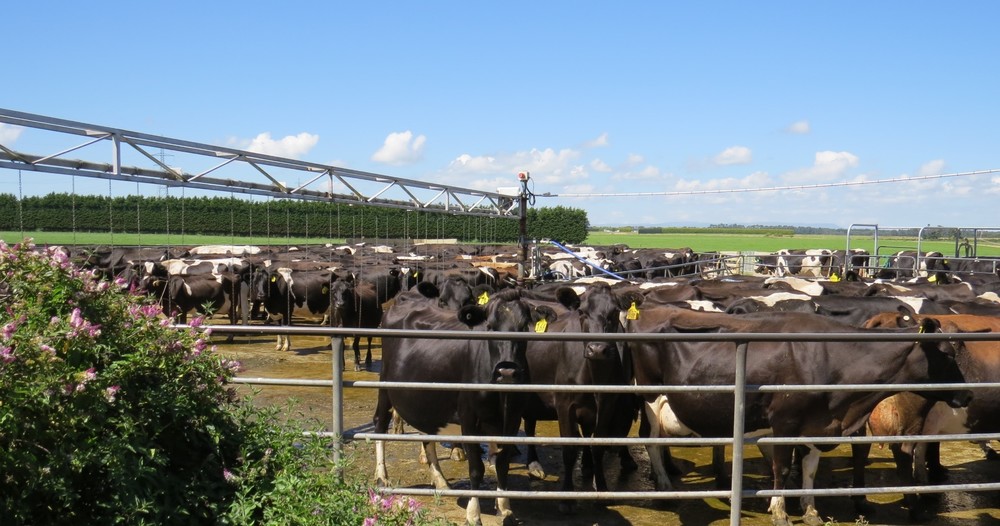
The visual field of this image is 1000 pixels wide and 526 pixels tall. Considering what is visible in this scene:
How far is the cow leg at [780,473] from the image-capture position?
6.19m

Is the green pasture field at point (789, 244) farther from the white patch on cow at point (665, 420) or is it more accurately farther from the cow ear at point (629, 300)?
the white patch on cow at point (665, 420)

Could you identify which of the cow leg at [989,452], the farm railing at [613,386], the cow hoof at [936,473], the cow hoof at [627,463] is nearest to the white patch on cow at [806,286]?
the cow leg at [989,452]

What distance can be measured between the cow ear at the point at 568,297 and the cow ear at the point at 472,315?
5.42 feet

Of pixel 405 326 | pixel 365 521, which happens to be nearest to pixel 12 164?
pixel 405 326

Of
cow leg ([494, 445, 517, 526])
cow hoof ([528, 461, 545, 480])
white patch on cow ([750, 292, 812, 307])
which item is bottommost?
cow hoof ([528, 461, 545, 480])

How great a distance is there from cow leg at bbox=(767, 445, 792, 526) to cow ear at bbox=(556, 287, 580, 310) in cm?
264

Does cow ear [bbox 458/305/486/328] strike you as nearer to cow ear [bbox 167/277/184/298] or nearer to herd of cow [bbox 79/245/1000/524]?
herd of cow [bbox 79/245/1000/524]

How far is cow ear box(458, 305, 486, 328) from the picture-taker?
664 cm

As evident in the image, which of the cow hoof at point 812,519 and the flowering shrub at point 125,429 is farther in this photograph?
the cow hoof at point 812,519

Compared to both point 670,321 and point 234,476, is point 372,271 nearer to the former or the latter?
point 670,321

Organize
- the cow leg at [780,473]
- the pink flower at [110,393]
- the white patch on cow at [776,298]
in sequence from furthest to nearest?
the white patch on cow at [776,298] < the cow leg at [780,473] < the pink flower at [110,393]

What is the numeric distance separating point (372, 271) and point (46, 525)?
15.6m

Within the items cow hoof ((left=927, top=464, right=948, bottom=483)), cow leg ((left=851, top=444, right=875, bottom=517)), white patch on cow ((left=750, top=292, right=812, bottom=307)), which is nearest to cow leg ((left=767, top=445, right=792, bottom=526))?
cow leg ((left=851, top=444, right=875, bottom=517))

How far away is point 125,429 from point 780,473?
4827 millimetres
